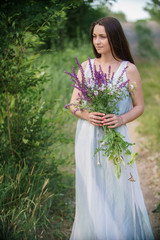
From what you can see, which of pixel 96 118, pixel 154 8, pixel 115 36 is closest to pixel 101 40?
pixel 115 36

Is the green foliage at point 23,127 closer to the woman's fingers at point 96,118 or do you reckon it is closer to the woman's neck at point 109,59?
the woman's neck at point 109,59

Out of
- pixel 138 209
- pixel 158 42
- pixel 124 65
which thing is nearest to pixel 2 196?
pixel 138 209

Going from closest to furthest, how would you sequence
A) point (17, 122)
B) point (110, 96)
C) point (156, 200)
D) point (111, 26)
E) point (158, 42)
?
point (110, 96) < point (111, 26) < point (17, 122) < point (156, 200) < point (158, 42)

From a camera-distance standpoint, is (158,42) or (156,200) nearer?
(156,200)

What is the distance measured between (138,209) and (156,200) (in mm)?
1292

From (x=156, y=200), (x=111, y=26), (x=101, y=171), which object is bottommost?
(x=156, y=200)

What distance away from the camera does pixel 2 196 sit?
244cm

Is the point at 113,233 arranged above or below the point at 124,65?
below

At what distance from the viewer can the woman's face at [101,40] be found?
7.00 ft

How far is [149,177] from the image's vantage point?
4.12 m

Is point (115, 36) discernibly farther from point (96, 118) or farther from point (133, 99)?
point (96, 118)

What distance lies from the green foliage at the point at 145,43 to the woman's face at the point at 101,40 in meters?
10.7

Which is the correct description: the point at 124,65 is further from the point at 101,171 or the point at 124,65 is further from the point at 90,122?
the point at 101,171

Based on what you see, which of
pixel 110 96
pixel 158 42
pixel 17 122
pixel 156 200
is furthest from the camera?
pixel 158 42
